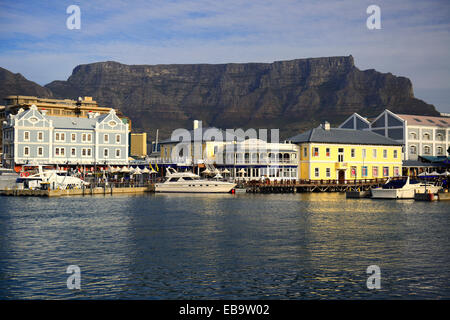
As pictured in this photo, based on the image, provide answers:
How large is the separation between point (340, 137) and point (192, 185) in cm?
3151

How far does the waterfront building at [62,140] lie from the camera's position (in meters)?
109

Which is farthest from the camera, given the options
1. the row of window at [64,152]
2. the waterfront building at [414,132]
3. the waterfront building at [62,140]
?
the waterfront building at [414,132]

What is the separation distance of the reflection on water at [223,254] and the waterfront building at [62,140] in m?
54.7

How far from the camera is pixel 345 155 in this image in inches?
4178

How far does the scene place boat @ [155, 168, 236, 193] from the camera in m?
92.4

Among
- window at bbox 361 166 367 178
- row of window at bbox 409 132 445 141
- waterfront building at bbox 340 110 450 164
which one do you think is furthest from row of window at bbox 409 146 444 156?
window at bbox 361 166 367 178

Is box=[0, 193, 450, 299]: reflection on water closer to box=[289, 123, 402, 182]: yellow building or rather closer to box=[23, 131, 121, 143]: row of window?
box=[289, 123, 402, 182]: yellow building

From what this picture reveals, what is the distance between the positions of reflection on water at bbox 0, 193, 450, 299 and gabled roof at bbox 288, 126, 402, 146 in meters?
48.2

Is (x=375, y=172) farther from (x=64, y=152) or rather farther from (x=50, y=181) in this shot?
(x=64, y=152)

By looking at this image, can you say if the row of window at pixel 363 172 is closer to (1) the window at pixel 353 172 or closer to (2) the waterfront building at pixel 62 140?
(1) the window at pixel 353 172

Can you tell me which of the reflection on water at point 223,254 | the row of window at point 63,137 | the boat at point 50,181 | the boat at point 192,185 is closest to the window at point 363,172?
the boat at point 192,185

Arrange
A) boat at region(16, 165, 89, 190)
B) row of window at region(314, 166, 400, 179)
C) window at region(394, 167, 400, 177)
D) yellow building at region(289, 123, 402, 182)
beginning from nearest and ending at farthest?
boat at region(16, 165, 89, 190)
yellow building at region(289, 123, 402, 182)
row of window at region(314, 166, 400, 179)
window at region(394, 167, 400, 177)
